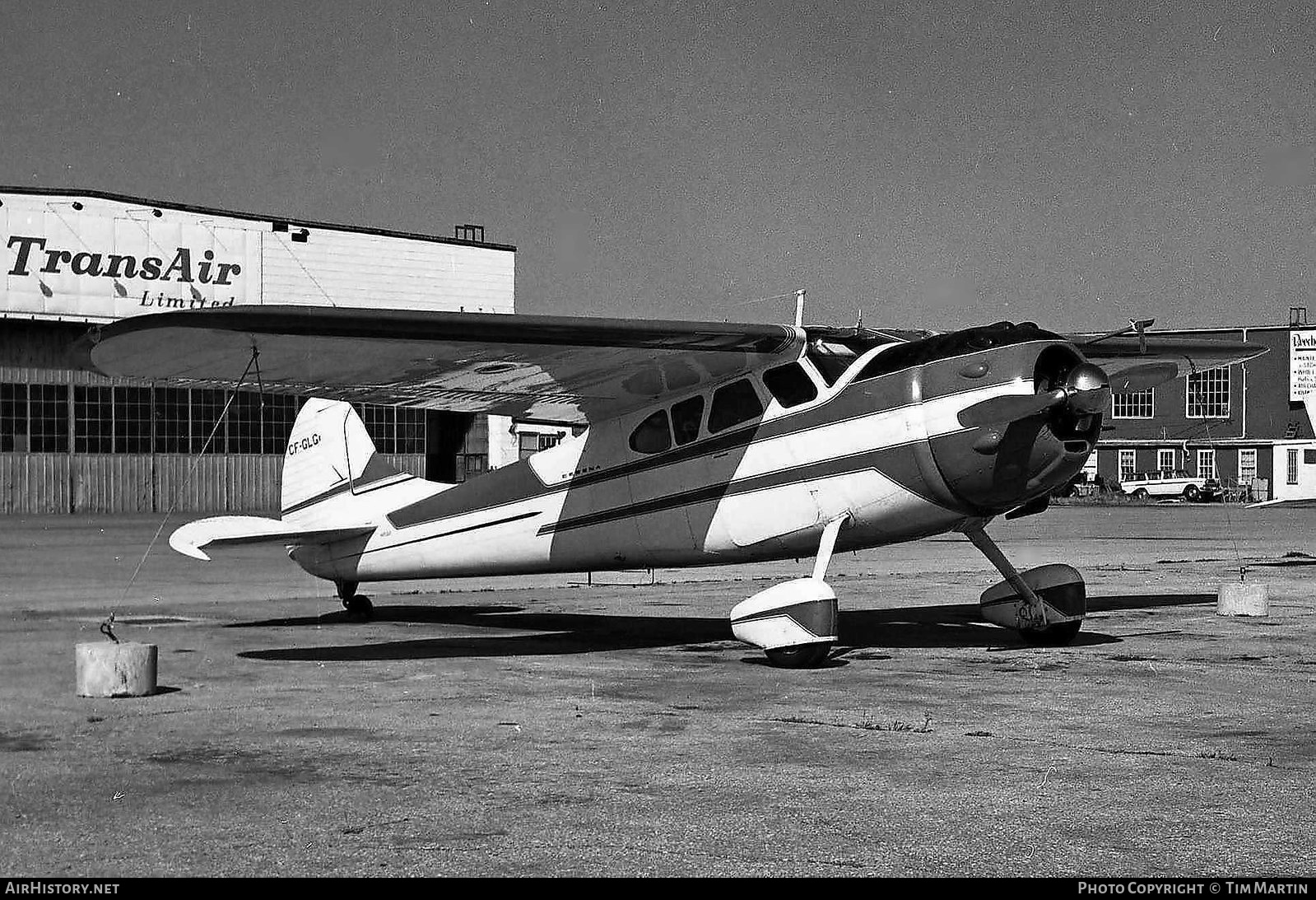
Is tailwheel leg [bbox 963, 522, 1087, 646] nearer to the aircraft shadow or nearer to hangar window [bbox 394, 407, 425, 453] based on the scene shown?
the aircraft shadow

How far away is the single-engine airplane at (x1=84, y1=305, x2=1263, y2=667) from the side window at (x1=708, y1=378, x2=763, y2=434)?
0.06ft

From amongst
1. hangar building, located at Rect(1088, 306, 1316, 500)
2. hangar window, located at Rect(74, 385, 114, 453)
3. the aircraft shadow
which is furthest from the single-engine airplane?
hangar building, located at Rect(1088, 306, 1316, 500)

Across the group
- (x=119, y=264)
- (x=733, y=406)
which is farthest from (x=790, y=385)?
(x=119, y=264)

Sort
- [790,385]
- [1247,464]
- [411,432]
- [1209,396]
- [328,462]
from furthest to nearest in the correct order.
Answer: [1209,396], [1247,464], [411,432], [328,462], [790,385]

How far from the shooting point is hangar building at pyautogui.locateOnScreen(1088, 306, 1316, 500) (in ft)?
264

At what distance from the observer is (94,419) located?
4500 cm

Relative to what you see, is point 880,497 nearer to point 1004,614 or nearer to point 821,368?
point 821,368

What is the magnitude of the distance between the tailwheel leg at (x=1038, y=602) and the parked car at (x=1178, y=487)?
215 feet

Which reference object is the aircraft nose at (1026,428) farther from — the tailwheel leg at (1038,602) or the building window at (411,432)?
the building window at (411,432)

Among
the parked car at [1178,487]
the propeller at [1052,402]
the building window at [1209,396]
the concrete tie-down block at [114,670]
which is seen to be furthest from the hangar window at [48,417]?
the building window at [1209,396]

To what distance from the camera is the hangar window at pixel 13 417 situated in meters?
43.8

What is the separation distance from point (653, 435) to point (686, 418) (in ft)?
1.33

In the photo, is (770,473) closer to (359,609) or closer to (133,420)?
(359,609)

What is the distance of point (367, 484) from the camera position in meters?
14.6
